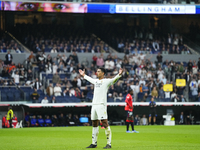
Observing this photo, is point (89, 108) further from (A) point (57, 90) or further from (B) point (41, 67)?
(B) point (41, 67)

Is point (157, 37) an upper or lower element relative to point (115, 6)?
lower

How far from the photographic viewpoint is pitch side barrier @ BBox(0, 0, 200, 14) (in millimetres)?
29297

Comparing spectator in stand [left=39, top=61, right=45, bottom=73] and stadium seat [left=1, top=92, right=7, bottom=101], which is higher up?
spectator in stand [left=39, top=61, right=45, bottom=73]

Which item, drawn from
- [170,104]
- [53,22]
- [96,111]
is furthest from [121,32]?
[96,111]

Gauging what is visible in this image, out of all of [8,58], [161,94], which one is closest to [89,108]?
[161,94]

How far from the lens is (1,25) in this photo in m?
34.8

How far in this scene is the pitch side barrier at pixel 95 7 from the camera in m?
29.3

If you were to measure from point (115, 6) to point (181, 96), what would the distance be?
9.53 meters

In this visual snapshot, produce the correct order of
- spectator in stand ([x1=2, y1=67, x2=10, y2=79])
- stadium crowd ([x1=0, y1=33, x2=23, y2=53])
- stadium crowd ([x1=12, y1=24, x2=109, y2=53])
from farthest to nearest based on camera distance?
stadium crowd ([x1=12, y1=24, x2=109, y2=53]) < stadium crowd ([x1=0, y1=33, x2=23, y2=53]) < spectator in stand ([x1=2, y1=67, x2=10, y2=79])

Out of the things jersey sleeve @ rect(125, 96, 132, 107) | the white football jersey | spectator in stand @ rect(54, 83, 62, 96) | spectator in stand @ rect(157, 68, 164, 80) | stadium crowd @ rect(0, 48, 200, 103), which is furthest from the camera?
spectator in stand @ rect(157, 68, 164, 80)

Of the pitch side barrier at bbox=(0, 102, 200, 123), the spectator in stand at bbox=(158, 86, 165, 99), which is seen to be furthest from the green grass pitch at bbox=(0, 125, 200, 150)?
the spectator in stand at bbox=(158, 86, 165, 99)

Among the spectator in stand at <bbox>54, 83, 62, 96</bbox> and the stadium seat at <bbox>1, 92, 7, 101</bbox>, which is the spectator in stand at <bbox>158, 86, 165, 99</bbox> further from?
the stadium seat at <bbox>1, 92, 7, 101</bbox>

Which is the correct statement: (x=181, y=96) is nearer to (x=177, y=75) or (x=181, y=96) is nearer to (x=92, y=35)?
(x=177, y=75)

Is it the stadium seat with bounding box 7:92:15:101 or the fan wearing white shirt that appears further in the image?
the fan wearing white shirt
